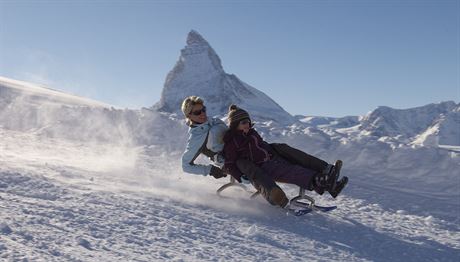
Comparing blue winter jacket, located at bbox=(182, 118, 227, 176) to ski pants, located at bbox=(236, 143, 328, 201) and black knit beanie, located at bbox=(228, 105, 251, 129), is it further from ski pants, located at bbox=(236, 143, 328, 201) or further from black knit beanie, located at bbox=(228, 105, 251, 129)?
ski pants, located at bbox=(236, 143, 328, 201)

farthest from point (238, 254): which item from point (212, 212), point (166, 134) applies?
point (166, 134)

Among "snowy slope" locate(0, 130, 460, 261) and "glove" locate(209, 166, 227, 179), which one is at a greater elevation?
"glove" locate(209, 166, 227, 179)

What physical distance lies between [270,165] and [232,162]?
0.45 m

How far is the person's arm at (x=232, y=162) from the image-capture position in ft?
18.2

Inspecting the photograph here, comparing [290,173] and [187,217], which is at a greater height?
[290,173]

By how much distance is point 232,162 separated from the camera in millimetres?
5574

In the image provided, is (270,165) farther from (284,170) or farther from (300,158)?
(300,158)

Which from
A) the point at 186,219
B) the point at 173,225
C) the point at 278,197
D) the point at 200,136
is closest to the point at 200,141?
the point at 200,136

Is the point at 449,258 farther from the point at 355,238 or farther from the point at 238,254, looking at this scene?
the point at 238,254

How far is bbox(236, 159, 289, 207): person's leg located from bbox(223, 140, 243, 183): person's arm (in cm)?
9

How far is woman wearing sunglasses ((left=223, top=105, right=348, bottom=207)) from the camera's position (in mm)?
5164

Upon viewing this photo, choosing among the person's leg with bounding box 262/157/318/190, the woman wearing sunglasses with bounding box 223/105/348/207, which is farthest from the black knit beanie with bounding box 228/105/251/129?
the person's leg with bounding box 262/157/318/190

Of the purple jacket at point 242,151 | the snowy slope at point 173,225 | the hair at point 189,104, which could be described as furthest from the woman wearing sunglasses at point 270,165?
the hair at point 189,104

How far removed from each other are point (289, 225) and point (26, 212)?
247 centimetres
